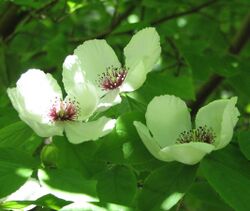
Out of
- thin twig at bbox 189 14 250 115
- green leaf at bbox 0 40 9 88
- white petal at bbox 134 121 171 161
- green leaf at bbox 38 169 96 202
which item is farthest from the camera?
thin twig at bbox 189 14 250 115

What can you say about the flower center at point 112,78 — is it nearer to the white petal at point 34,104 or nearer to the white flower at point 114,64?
the white flower at point 114,64

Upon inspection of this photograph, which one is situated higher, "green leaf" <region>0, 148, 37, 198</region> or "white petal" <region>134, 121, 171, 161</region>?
"green leaf" <region>0, 148, 37, 198</region>

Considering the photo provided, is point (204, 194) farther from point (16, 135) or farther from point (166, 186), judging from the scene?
point (16, 135)

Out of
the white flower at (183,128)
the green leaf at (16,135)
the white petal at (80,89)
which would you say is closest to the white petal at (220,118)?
the white flower at (183,128)

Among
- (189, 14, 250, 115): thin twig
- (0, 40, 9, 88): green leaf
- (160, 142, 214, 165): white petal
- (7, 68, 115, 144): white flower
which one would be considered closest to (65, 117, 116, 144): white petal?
(7, 68, 115, 144): white flower

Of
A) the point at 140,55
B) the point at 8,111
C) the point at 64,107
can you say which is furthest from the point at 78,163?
the point at 8,111

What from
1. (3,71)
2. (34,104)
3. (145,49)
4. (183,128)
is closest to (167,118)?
(183,128)

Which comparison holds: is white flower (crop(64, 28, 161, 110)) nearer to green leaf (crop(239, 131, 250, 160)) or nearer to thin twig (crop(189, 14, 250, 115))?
green leaf (crop(239, 131, 250, 160))
